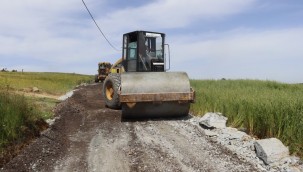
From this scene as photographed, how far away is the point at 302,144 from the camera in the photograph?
816cm

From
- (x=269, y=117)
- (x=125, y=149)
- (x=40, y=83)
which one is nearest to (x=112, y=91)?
(x=125, y=149)

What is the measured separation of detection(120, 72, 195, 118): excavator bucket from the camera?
37.2 feet

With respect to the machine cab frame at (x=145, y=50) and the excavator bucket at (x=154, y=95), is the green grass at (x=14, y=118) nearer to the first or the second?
the excavator bucket at (x=154, y=95)

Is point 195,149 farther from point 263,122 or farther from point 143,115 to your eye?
point 143,115

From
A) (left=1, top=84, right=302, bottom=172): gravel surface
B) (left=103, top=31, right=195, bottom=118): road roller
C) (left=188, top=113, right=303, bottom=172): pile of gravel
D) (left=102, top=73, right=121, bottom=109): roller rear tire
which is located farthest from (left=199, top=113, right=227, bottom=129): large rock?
(left=102, top=73, right=121, bottom=109): roller rear tire

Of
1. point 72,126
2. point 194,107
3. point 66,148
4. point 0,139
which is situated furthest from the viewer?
point 194,107

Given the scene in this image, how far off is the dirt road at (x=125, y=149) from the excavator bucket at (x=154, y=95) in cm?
35

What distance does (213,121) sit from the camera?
1053 centimetres

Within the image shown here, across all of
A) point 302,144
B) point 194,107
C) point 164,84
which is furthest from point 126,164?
point 194,107

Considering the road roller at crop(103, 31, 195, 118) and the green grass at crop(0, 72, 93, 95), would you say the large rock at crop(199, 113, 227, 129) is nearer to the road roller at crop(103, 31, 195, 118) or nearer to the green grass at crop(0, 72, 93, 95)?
the road roller at crop(103, 31, 195, 118)

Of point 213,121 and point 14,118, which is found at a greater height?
point 14,118

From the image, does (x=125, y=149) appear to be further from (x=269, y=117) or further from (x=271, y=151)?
(x=269, y=117)

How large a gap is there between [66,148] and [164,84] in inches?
165

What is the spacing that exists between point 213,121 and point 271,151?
113 inches
